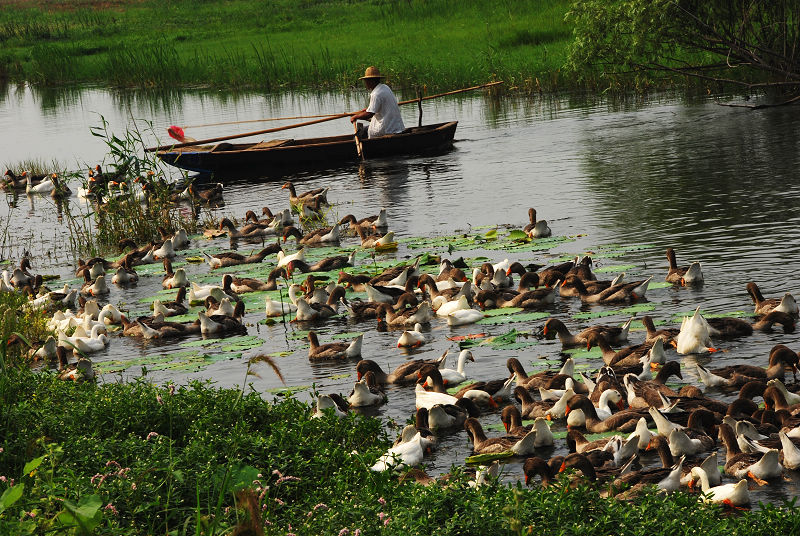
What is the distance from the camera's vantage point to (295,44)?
5709 centimetres

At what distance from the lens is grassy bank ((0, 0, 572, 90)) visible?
43.4 metres

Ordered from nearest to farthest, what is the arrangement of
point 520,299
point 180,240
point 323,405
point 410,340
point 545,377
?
point 323,405 < point 545,377 < point 410,340 < point 520,299 < point 180,240

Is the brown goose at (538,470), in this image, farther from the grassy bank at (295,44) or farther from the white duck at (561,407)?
the grassy bank at (295,44)

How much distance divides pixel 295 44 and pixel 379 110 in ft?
92.5

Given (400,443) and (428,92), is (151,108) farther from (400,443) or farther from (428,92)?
(400,443)

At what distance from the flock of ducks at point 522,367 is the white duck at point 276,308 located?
2 centimetres

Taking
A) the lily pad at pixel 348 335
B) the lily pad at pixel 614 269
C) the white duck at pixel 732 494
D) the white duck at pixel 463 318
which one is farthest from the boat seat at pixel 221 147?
the white duck at pixel 732 494

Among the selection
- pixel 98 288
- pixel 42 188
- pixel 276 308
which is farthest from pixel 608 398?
pixel 42 188

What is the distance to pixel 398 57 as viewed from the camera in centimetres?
4688

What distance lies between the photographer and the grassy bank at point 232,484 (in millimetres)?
6953

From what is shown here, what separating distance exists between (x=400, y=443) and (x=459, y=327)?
16.1ft

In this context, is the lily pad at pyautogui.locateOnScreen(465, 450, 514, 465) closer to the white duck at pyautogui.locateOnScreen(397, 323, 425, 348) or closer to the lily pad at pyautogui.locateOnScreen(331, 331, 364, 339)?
the white duck at pyautogui.locateOnScreen(397, 323, 425, 348)

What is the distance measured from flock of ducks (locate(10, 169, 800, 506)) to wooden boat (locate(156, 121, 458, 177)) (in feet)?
34.6

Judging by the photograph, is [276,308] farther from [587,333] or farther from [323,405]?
[323,405]
